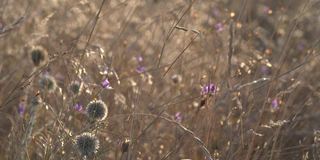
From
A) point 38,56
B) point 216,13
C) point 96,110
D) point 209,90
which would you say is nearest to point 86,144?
point 96,110

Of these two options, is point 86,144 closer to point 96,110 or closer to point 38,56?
point 96,110

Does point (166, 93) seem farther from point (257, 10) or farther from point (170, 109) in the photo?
point (257, 10)

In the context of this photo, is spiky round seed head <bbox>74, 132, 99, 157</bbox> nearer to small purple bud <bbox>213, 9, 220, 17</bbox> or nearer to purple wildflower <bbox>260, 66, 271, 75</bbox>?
purple wildflower <bbox>260, 66, 271, 75</bbox>

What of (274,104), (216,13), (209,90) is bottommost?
(209,90)

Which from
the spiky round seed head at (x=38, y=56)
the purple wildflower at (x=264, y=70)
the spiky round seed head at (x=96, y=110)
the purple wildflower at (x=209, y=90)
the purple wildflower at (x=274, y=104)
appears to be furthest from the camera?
the purple wildflower at (x=264, y=70)

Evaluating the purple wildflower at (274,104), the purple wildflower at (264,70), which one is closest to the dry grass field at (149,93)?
the purple wildflower at (274,104)

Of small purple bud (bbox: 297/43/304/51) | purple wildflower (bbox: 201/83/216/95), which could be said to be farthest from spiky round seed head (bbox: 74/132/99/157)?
small purple bud (bbox: 297/43/304/51)

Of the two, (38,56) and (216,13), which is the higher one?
(216,13)

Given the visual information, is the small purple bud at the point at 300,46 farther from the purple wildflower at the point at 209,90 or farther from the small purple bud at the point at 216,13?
the purple wildflower at the point at 209,90
